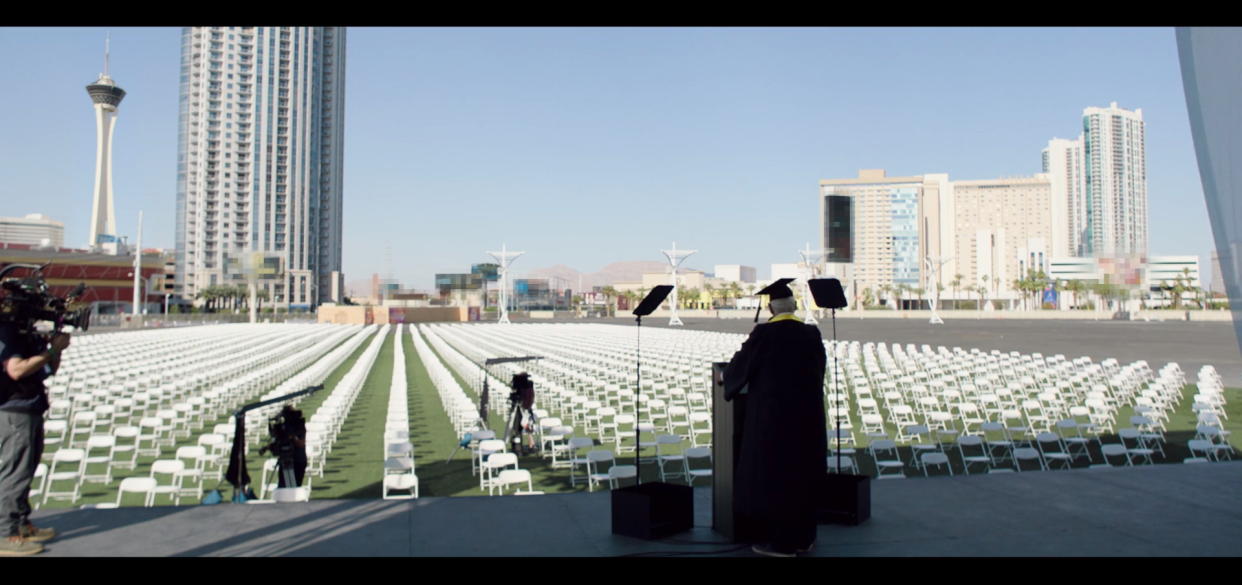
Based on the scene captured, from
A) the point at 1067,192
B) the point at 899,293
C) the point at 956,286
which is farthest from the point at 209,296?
the point at 1067,192

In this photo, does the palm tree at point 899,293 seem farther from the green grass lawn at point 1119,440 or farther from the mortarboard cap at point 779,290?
the mortarboard cap at point 779,290

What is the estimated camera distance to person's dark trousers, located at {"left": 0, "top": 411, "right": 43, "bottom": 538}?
4.02 m

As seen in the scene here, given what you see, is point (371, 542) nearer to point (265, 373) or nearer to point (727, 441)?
point (727, 441)

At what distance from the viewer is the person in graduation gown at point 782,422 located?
156 inches

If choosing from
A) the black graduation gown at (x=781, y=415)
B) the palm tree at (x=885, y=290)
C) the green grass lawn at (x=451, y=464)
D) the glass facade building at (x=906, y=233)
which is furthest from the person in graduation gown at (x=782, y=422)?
the glass facade building at (x=906, y=233)

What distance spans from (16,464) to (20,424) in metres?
0.23

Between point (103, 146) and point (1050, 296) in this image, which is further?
point (103, 146)

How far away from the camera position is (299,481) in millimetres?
7375

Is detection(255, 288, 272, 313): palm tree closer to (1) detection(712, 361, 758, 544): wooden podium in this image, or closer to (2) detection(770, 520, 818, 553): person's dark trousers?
(1) detection(712, 361, 758, 544): wooden podium

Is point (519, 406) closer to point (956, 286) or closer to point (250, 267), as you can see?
point (250, 267)

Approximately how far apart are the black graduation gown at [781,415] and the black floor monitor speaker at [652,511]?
0.48 meters

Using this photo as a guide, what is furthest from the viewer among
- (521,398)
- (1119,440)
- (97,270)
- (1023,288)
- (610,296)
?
(610,296)

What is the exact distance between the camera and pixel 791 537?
3.92 meters

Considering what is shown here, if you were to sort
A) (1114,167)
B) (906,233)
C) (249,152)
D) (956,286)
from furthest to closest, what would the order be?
(906,233), (1114,167), (956,286), (249,152)
